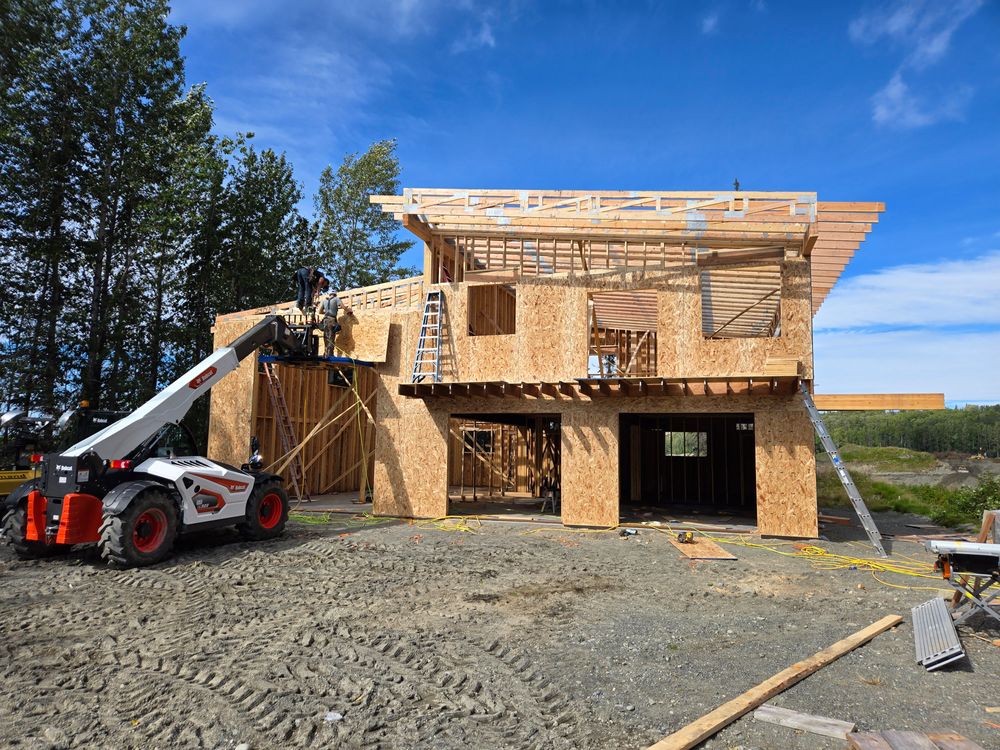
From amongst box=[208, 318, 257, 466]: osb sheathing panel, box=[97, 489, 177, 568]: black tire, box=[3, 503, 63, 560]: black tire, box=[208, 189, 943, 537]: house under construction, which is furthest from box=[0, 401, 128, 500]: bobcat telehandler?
box=[208, 318, 257, 466]: osb sheathing panel

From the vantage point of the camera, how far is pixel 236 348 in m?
11.0

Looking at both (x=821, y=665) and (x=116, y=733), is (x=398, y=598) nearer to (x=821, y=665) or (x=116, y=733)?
(x=116, y=733)

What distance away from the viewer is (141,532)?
8.74m

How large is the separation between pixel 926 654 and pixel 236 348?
422 inches

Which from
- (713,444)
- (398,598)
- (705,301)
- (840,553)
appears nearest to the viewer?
(398,598)

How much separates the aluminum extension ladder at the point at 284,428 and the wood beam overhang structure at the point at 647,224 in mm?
6113

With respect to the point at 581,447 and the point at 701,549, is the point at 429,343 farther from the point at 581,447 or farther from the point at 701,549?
the point at 701,549

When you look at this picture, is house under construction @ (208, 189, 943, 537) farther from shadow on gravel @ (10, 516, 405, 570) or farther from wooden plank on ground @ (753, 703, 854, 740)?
wooden plank on ground @ (753, 703, 854, 740)

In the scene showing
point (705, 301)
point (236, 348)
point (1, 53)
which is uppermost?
point (1, 53)

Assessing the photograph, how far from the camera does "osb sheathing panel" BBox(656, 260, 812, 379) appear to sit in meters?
12.1

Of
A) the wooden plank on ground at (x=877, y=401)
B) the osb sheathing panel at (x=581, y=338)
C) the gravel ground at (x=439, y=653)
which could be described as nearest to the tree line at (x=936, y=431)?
the wooden plank on ground at (x=877, y=401)

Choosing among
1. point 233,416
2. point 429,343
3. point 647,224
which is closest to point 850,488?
point 647,224

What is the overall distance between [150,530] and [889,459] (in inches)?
1785

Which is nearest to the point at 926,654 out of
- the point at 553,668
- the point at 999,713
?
the point at 999,713
